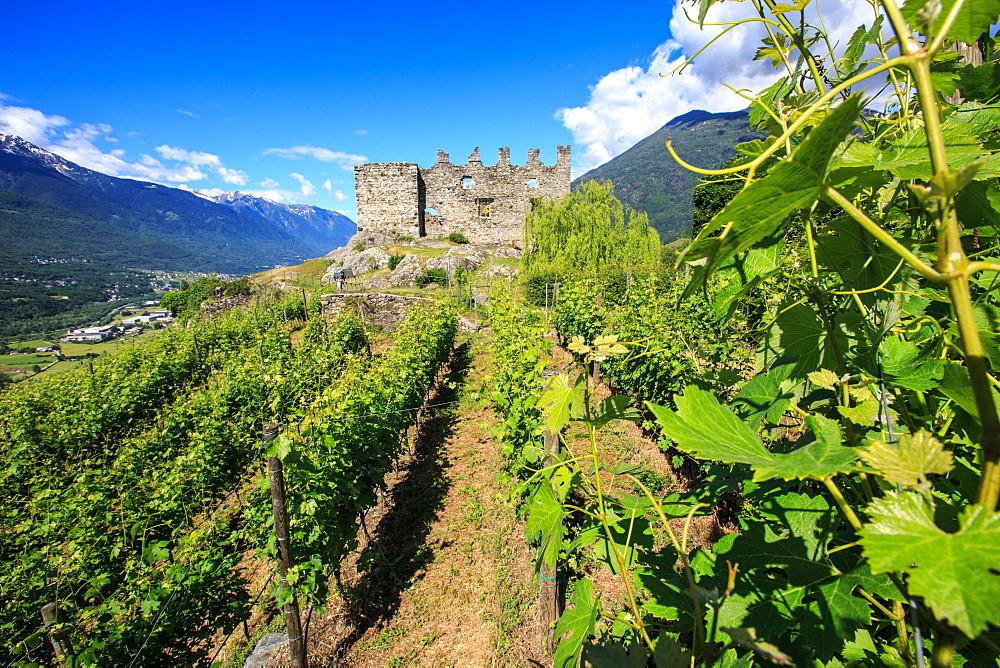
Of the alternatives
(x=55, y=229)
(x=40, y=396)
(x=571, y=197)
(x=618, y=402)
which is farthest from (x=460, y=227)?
(x=55, y=229)

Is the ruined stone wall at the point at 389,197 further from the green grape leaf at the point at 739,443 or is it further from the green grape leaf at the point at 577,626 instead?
→ the green grape leaf at the point at 739,443

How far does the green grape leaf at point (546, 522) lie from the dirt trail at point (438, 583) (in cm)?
245

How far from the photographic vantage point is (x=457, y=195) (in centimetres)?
2520

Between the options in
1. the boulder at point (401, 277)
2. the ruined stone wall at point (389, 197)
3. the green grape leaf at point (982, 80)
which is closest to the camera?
the green grape leaf at point (982, 80)

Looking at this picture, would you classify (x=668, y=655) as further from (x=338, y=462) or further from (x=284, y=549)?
(x=338, y=462)

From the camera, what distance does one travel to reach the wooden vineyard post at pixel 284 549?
2.89 meters

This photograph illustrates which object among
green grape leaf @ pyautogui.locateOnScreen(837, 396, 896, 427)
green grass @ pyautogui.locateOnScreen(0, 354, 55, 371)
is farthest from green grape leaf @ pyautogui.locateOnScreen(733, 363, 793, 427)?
green grass @ pyautogui.locateOnScreen(0, 354, 55, 371)

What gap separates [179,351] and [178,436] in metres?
5.24

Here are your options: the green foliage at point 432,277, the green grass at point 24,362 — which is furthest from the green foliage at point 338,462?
the green grass at point 24,362

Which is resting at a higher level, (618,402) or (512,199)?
(512,199)

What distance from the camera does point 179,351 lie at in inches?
406

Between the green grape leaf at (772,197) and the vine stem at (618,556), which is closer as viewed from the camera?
the green grape leaf at (772,197)

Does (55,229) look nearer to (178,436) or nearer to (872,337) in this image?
(178,436)

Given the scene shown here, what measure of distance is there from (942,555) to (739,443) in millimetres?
189
